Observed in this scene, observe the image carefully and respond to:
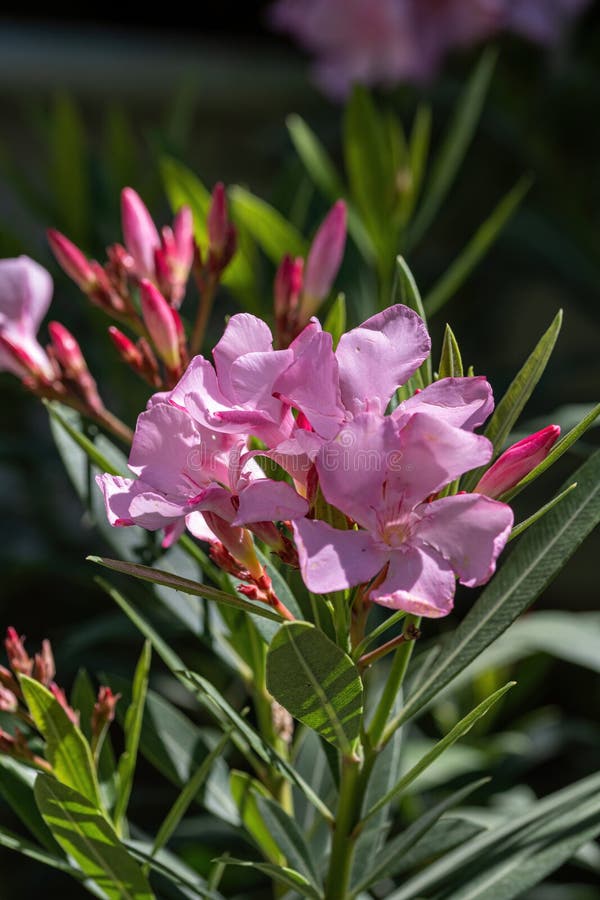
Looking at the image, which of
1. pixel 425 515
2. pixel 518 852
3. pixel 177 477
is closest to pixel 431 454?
pixel 425 515

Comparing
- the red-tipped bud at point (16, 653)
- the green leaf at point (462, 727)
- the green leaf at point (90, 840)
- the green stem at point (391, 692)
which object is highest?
the green leaf at point (462, 727)

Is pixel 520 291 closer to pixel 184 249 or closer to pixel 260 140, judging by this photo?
pixel 260 140

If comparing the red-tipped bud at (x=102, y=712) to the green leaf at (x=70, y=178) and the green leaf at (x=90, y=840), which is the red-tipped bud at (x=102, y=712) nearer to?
the green leaf at (x=90, y=840)

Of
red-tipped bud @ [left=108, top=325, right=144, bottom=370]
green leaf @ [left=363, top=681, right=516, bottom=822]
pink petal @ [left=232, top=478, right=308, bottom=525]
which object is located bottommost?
green leaf @ [left=363, top=681, right=516, bottom=822]

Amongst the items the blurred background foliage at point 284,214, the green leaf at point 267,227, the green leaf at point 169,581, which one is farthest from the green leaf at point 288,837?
the green leaf at point 267,227

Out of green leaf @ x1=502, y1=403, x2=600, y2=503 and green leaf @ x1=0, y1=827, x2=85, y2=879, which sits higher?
green leaf @ x1=502, y1=403, x2=600, y2=503

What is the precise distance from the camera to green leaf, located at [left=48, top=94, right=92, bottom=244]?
1.27 m

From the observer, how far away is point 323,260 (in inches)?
32.4

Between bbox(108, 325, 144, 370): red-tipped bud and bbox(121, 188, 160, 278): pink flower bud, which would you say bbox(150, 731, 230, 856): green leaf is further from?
bbox(121, 188, 160, 278): pink flower bud

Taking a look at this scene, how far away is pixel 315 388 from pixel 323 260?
0.36m

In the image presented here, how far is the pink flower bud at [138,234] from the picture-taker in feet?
2.61

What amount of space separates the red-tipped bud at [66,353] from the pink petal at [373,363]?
342mm

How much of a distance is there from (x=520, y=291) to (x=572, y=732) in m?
1.08

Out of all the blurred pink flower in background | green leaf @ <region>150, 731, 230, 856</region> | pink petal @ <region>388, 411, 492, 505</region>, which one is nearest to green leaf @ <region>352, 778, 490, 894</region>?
green leaf @ <region>150, 731, 230, 856</region>
